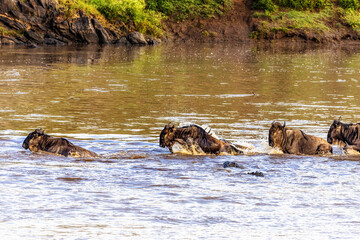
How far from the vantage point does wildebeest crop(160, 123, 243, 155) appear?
38.5 ft

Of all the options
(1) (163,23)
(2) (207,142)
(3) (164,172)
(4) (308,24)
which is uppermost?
(4) (308,24)

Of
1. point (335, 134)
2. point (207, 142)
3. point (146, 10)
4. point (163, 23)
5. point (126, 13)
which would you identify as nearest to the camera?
point (207, 142)

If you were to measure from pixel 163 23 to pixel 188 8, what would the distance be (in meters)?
4.07

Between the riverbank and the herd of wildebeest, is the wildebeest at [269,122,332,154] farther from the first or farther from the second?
the riverbank

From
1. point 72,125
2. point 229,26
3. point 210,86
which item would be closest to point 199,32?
point 229,26

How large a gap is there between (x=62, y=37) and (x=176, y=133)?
43.6 meters

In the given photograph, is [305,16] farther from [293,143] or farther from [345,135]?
[293,143]

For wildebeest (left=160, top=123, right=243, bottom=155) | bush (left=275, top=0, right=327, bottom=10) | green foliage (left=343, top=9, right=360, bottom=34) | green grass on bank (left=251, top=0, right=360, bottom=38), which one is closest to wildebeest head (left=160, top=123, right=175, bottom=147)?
wildebeest (left=160, top=123, right=243, bottom=155)

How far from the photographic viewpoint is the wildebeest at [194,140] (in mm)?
11742

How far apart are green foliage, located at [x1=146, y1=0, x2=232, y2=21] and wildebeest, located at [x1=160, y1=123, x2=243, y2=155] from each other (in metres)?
55.9

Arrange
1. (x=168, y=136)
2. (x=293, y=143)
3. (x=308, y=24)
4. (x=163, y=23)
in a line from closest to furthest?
(x=168, y=136) → (x=293, y=143) → (x=163, y=23) → (x=308, y=24)

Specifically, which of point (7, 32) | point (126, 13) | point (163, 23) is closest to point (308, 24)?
point (163, 23)

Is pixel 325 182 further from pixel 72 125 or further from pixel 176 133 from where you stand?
pixel 72 125

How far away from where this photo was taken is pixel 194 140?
1182cm
